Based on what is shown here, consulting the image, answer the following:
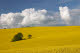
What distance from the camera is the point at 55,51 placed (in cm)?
2264

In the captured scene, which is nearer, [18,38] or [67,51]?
[67,51]

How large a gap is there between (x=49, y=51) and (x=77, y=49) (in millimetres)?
3904

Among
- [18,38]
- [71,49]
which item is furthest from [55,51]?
[18,38]

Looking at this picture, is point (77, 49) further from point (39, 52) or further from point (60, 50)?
point (39, 52)

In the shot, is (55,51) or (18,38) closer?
(55,51)

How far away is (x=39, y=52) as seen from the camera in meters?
23.0

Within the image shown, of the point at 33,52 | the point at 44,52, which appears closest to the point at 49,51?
the point at 44,52

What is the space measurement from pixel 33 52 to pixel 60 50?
11.7 feet

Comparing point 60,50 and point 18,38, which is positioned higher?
point 18,38

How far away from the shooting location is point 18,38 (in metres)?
53.4

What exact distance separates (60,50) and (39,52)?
9.09 feet

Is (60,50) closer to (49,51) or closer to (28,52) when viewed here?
(49,51)

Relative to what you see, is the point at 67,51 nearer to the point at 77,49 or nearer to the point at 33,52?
the point at 77,49

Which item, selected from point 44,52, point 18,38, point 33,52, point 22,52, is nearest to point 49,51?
point 44,52
